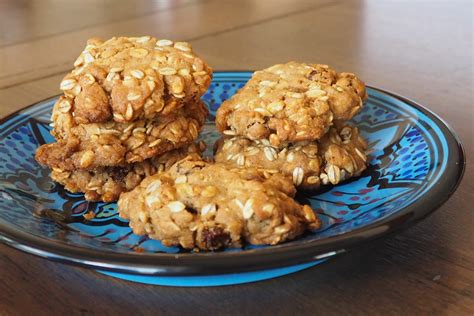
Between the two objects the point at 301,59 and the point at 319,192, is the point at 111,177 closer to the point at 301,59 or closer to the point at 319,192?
the point at 319,192

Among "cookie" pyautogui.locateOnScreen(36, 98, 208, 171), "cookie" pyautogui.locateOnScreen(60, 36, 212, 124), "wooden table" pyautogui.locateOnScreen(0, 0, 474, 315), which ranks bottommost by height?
"wooden table" pyautogui.locateOnScreen(0, 0, 474, 315)

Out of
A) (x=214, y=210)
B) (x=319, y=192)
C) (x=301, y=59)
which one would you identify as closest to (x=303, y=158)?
(x=319, y=192)

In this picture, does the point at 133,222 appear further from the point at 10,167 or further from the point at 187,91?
the point at 10,167

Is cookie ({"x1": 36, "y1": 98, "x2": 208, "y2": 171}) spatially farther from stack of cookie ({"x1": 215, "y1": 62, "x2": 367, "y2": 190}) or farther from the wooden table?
the wooden table

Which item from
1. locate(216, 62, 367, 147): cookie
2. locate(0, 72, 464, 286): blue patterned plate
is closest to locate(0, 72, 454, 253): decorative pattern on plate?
locate(0, 72, 464, 286): blue patterned plate

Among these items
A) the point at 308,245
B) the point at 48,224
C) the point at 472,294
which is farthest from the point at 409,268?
the point at 48,224

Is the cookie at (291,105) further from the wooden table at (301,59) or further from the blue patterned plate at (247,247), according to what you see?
the wooden table at (301,59)
